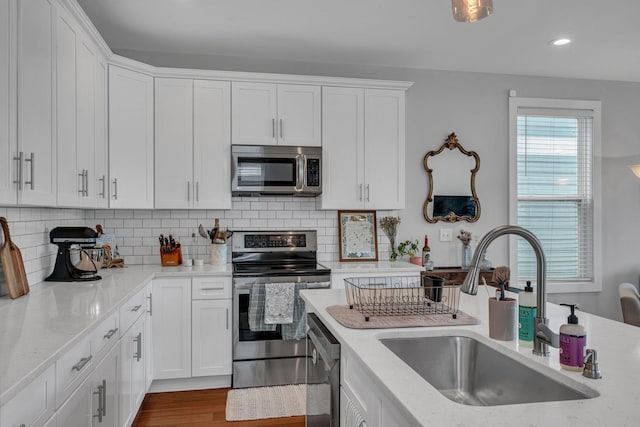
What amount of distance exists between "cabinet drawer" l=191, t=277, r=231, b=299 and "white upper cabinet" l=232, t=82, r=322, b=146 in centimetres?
113

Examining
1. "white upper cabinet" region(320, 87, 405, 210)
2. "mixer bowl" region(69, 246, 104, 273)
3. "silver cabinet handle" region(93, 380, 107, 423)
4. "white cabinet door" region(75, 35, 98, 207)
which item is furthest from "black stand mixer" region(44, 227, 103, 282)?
"white upper cabinet" region(320, 87, 405, 210)

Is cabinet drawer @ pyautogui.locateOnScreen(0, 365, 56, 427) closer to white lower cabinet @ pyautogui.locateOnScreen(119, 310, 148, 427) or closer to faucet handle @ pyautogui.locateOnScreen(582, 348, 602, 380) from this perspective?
white lower cabinet @ pyautogui.locateOnScreen(119, 310, 148, 427)

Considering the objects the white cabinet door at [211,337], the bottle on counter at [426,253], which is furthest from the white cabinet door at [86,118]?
the bottle on counter at [426,253]

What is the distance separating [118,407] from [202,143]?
2.08 metres

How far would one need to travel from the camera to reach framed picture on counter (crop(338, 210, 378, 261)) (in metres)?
4.28

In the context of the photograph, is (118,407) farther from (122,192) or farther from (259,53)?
(259,53)

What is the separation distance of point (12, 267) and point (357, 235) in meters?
2.74

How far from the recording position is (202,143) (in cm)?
378

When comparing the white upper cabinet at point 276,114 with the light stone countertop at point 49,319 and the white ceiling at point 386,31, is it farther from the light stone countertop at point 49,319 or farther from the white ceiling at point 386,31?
the light stone countertop at point 49,319

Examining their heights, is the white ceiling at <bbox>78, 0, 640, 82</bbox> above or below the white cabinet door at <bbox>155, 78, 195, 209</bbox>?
above

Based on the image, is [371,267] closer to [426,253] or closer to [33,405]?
[426,253]

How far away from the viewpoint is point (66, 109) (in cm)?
252

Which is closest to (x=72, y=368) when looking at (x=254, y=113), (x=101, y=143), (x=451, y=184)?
(x=101, y=143)

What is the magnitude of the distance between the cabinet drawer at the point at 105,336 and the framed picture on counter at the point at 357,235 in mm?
2283
